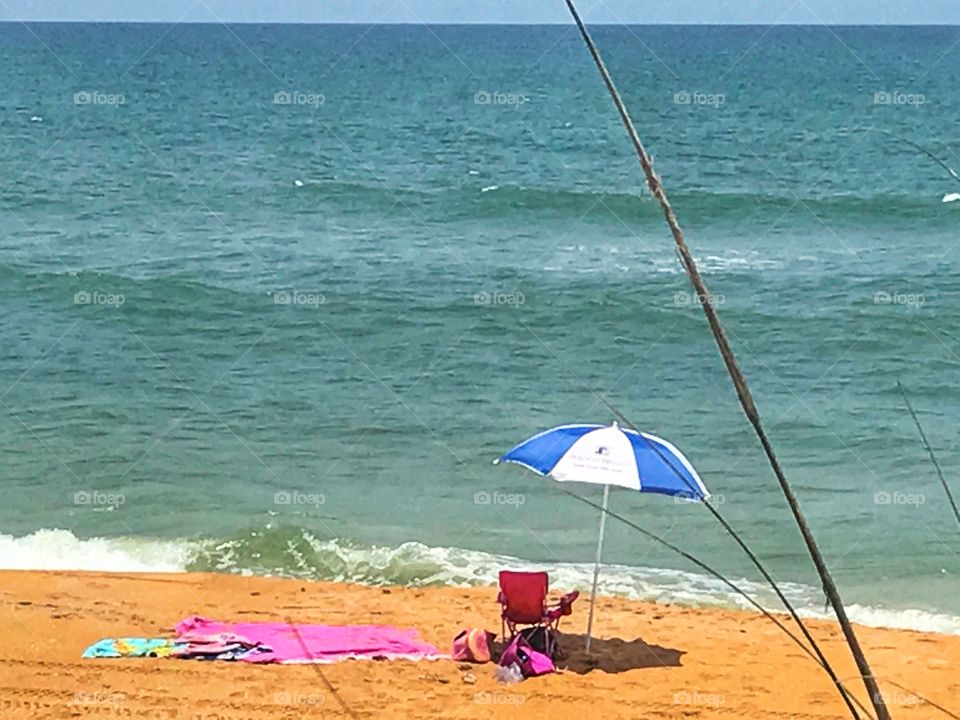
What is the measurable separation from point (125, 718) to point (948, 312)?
1427 cm

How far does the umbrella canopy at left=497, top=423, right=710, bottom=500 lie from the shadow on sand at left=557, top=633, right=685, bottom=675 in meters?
1.19

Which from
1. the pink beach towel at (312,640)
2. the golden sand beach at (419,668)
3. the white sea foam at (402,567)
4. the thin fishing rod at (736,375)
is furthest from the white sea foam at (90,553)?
the thin fishing rod at (736,375)

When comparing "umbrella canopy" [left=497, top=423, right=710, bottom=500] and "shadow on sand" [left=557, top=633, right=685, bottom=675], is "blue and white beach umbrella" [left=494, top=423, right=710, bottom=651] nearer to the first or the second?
"umbrella canopy" [left=497, top=423, right=710, bottom=500]

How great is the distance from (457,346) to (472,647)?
9311 mm

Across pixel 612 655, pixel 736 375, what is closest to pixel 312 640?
pixel 612 655

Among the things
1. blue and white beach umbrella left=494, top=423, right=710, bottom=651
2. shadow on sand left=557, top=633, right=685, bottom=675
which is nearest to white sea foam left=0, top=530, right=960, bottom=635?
shadow on sand left=557, top=633, right=685, bottom=675

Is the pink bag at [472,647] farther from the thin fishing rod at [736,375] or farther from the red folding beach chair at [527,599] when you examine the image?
the thin fishing rod at [736,375]

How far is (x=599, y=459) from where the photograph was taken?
24.2 ft

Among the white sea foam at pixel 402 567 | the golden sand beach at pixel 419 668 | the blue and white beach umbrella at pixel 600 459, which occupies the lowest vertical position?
the golden sand beach at pixel 419 668

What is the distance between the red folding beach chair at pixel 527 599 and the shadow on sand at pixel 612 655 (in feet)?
1.36

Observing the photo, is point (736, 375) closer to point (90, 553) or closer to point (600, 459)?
point (600, 459)

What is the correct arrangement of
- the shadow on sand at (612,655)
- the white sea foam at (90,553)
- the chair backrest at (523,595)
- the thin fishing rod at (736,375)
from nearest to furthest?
the thin fishing rod at (736,375) → the chair backrest at (523,595) → the shadow on sand at (612,655) → the white sea foam at (90,553)

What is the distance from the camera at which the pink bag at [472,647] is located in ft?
25.3

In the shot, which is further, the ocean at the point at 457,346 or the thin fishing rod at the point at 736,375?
the ocean at the point at 457,346
